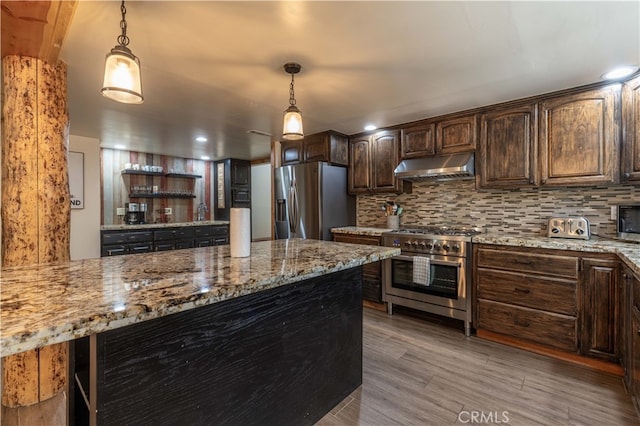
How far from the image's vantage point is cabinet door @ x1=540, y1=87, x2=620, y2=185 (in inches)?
95.0

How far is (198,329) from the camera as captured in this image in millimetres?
1158

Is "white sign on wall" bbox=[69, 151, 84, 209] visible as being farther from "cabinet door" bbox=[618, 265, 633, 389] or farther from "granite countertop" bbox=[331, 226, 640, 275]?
"cabinet door" bbox=[618, 265, 633, 389]

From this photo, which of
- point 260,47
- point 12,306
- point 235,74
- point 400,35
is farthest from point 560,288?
point 12,306

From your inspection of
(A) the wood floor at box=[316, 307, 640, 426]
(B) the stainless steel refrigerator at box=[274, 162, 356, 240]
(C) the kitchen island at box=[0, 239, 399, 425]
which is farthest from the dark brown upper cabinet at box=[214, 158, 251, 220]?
(C) the kitchen island at box=[0, 239, 399, 425]

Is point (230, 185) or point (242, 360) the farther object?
point (230, 185)

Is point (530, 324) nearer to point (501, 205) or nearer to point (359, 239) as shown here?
point (501, 205)

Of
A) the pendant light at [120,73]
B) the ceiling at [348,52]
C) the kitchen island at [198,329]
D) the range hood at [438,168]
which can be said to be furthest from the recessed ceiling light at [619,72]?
the pendant light at [120,73]

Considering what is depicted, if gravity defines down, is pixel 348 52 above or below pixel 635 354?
above

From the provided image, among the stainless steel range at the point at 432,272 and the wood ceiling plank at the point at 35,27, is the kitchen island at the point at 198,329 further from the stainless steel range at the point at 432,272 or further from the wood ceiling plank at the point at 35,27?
the stainless steel range at the point at 432,272

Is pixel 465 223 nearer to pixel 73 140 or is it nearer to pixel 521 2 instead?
pixel 521 2

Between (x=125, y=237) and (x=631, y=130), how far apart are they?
18.8 feet

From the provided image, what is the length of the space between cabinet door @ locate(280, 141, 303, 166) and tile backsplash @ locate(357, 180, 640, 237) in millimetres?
1124

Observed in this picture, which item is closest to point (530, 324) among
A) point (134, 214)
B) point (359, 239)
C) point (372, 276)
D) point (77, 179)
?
point (372, 276)

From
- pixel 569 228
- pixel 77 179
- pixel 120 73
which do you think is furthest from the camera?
pixel 77 179
